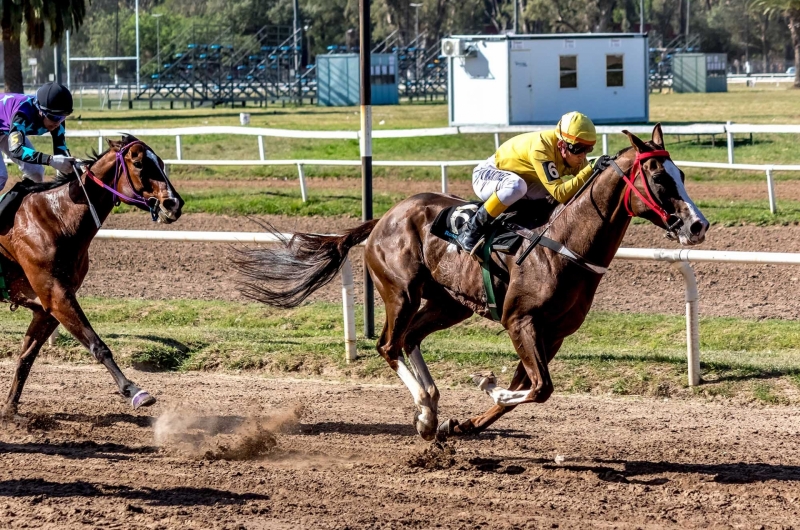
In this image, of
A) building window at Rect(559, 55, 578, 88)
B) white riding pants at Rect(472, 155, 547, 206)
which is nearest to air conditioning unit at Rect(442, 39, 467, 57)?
building window at Rect(559, 55, 578, 88)

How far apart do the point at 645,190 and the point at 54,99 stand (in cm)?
387

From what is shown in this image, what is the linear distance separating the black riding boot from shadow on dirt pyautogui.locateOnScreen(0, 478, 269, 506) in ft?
6.08

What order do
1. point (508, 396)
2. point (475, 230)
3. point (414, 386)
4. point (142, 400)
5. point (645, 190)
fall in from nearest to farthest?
point (645, 190) → point (508, 396) → point (475, 230) → point (142, 400) → point (414, 386)

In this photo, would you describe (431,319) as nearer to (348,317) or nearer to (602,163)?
(348,317)

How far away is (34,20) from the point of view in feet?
87.4

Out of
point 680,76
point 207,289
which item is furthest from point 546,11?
point 207,289

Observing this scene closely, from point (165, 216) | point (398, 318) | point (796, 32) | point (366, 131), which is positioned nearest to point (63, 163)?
point (165, 216)

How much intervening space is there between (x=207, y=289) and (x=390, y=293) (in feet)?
15.1

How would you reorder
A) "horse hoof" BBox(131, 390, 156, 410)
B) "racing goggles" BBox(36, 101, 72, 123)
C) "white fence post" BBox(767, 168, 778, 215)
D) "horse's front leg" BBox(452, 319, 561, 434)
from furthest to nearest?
"white fence post" BBox(767, 168, 778, 215)
"racing goggles" BBox(36, 101, 72, 123)
"horse hoof" BBox(131, 390, 156, 410)
"horse's front leg" BBox(452, 319, 561, 434)

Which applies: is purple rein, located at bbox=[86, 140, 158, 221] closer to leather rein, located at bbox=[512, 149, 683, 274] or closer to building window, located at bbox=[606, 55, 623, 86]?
leather rein, located at bbox=[512, 149, 683, 274]

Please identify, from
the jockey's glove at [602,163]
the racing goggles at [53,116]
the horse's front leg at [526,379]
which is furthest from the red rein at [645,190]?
the racing goggles at [53,116]

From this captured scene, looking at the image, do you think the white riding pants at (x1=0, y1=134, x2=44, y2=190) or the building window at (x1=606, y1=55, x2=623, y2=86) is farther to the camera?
the building window at (x1=606, y1=55, x2=623, y2=86)

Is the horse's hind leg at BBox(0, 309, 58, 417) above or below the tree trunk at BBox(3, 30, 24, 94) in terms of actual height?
below

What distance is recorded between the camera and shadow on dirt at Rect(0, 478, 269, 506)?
5090 mm
